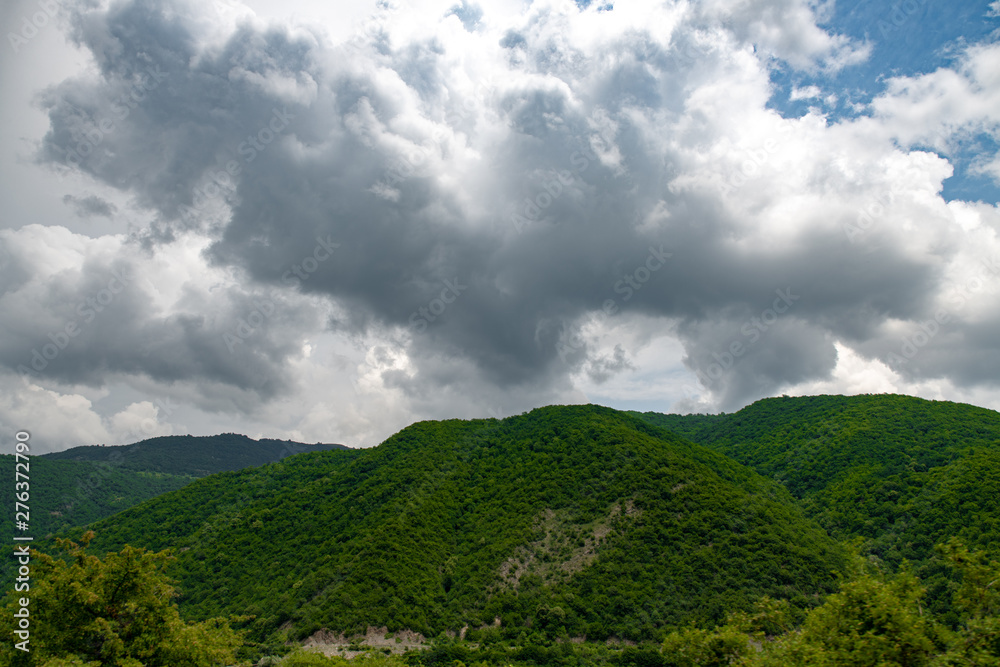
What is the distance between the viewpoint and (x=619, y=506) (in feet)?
292

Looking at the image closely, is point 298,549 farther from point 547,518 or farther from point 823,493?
point 823,493

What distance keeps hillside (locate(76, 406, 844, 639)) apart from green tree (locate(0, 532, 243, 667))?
143 ft

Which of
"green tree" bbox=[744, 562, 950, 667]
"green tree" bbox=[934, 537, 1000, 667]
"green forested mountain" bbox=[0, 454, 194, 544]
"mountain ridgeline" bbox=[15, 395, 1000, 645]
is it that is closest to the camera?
"green tree" bbox=[934, 537, 1000, 667]

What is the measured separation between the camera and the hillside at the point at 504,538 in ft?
231

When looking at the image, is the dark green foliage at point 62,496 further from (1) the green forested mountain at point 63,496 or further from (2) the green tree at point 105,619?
(2) the green tree at point 105,619

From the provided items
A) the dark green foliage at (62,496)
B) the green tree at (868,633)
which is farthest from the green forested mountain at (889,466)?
the dark green foliage at (62,496)

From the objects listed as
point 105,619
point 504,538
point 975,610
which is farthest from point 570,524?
point 105,619

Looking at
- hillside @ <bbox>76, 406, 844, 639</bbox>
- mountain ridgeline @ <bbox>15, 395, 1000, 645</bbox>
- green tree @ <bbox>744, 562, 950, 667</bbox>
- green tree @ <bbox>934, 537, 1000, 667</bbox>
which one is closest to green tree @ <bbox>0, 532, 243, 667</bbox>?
green tree @ <bbox>744, 562, 950, 667</bbox>

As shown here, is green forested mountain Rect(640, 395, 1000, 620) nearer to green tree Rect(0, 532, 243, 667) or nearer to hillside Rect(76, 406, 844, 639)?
hillside Rect(76, 406, 844, 639)

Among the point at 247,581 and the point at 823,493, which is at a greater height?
the point at 823,493

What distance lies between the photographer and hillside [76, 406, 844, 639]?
70.3 m

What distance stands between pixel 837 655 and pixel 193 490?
134 metres

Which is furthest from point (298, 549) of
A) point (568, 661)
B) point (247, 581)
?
point (568, 661)

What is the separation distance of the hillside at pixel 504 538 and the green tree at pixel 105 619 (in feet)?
143
